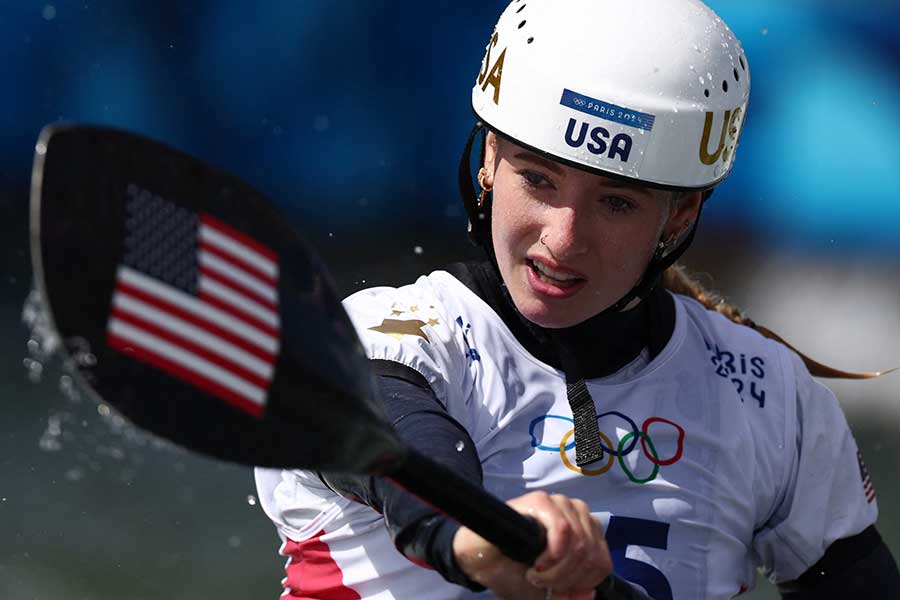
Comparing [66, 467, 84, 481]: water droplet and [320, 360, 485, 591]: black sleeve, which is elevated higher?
[320, 360, 485, 591]: black sleeve

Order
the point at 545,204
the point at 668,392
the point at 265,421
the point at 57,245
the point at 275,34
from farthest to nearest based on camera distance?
the point at 275,34, the point at 668,392, the point at 545,204, the point at 265,421, the point at 57,245

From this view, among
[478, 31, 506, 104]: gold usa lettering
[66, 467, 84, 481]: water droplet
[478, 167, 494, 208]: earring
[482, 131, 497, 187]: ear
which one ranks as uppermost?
[478, 31, 506, 104]: gold usa lettering

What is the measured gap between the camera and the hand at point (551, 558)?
1.74 m

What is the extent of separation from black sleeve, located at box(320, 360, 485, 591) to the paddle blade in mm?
184

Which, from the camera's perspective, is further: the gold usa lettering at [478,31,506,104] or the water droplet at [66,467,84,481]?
the water droplet at [66,467,84,481]

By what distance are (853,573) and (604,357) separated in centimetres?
64

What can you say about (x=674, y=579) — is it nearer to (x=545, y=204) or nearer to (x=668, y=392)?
(x=668, y=392)

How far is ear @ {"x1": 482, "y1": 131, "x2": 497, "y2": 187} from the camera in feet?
8.33

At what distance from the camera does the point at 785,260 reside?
17.3 ft

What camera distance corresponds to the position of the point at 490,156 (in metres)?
2.57

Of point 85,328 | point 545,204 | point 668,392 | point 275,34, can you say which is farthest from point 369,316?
point 275,34

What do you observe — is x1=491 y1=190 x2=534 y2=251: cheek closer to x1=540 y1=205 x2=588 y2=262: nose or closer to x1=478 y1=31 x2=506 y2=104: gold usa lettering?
x1=540 y1=205 x2=588 y2=262: nose

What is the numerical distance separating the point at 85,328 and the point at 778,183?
4.03 meters

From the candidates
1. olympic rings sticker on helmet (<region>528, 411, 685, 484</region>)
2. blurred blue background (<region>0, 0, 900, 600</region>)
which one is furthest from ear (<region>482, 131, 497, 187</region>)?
blurred blue background (<region>0, 0, 900, 600</region>)
